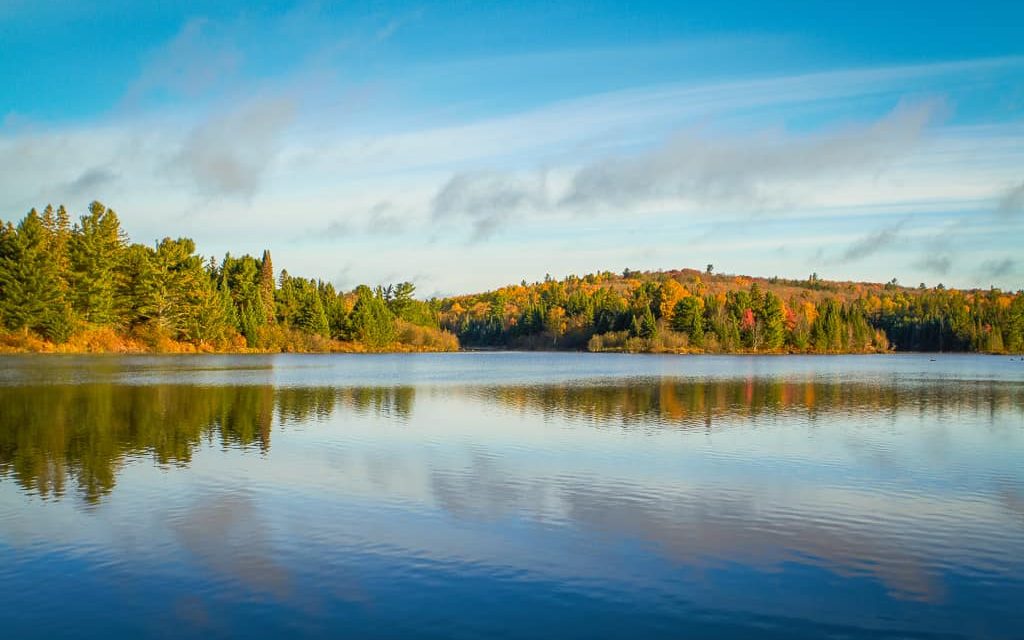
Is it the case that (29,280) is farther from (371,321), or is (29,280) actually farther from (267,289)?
(371,321)

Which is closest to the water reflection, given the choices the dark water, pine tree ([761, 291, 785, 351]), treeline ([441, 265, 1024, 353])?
the dark water

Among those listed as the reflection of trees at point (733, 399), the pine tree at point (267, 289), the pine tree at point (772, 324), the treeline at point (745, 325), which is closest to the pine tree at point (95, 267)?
the pine tree at point (267, 289)

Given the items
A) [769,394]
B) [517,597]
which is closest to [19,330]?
[769,394]

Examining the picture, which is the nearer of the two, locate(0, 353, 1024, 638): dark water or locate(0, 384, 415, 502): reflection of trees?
locate(0, 353, 1024, 638): dark water

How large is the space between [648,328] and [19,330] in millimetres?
102605

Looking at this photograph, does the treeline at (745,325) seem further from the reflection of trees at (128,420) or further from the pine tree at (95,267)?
the reflection of trees at (128,420)

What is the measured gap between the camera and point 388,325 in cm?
14600

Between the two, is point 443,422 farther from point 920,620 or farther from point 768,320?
point 768,320

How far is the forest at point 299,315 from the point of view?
78.1m

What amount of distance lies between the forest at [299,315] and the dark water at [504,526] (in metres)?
52.9

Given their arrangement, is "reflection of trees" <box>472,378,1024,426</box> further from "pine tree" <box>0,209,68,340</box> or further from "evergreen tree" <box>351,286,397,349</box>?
"evergreen tree" <box>351,286,397,349</box>

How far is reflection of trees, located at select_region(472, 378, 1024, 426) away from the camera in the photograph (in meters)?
36.4

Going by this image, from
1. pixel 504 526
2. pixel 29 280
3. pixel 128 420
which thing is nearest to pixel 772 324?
pixel 29 280

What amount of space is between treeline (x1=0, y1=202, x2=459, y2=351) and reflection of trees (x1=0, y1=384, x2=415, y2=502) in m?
39.6
